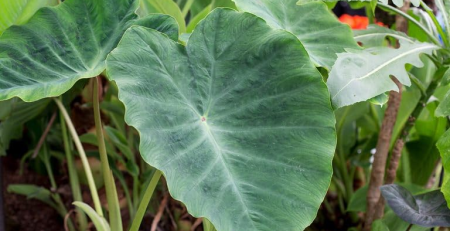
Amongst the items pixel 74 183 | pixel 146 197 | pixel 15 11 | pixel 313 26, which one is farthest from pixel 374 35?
pixel 74 183

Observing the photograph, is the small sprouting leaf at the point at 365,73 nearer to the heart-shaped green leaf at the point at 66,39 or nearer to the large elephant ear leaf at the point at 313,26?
the large elephant ear leaf at the point at 313,26

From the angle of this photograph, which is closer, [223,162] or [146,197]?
[223,162]

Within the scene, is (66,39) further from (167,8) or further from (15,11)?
(167,8)

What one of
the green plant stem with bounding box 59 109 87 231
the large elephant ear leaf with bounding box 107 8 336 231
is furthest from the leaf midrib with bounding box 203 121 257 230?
the green plant stem with bounding box 59 109 87 231

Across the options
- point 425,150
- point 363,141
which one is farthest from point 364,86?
point 363,141

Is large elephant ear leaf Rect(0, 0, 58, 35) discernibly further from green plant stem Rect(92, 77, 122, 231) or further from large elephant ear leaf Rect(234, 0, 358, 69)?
large elephant ear leaf Rect(234, 0, 358, 69)
